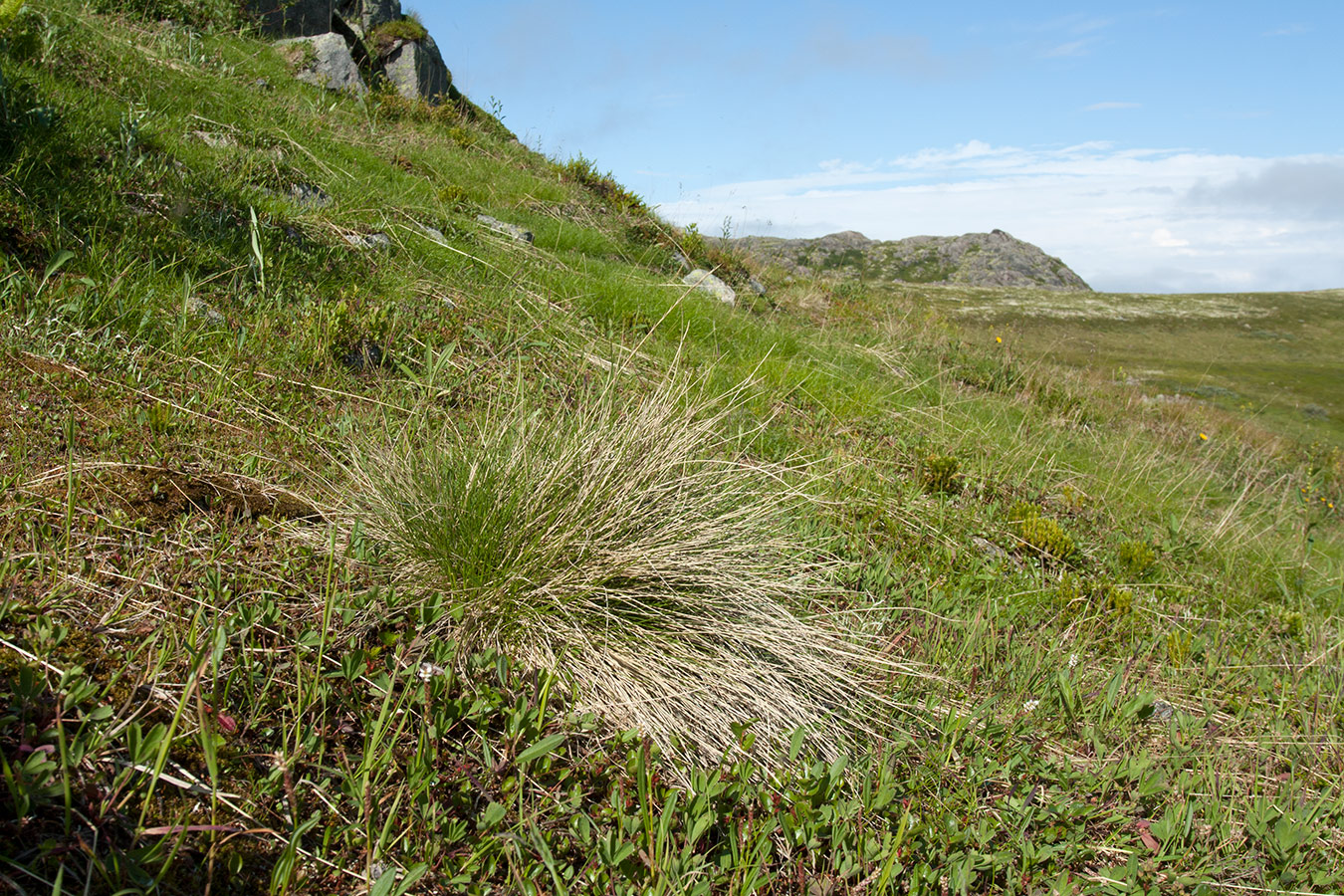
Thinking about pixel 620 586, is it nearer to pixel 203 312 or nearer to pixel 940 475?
pixel 203 312

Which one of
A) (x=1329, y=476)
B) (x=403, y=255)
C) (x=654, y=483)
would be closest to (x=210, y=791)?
(x=654, y=483)

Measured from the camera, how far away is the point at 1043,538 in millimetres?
4406

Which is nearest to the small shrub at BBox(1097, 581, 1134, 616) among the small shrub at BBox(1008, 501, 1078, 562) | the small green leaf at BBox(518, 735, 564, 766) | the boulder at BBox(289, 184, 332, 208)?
the small shrub at BBox(1008, 501, 1078, 562)

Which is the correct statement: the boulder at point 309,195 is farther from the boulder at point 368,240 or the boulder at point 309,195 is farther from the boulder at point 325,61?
the boulder at point 325,61

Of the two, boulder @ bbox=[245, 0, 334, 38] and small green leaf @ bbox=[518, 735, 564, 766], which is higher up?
boulder @ bbox=[245, 0, 334, 38]

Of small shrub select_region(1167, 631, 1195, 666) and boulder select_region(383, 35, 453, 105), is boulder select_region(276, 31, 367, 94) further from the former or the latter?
small shrub select_region(1167, 631, 1195, 666)

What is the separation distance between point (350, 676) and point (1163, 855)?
226 cm

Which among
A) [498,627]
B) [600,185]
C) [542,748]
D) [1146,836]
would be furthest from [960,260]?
[542,748]

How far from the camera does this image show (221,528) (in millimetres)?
2281

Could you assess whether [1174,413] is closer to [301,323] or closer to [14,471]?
[301,323]

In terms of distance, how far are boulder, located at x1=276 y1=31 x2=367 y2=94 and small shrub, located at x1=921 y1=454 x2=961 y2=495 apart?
30.9 feet

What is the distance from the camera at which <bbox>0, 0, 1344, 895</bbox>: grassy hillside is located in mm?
1598

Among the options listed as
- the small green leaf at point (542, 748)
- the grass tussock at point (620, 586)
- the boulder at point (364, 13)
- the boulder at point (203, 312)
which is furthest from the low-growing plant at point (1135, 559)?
the boulder at point (364, 13)

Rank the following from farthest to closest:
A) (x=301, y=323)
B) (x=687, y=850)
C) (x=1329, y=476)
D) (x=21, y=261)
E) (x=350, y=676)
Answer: (x=1329, y=476) → (x=301, y=323) → (x=21, y=261) → (x=350, y=676) → (x=687, y=850)
